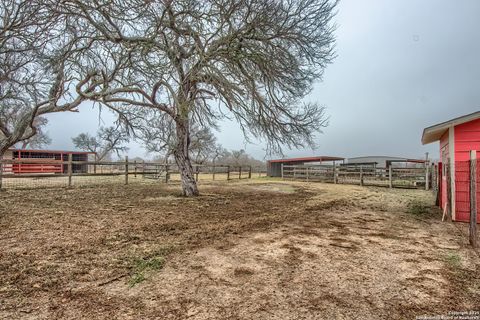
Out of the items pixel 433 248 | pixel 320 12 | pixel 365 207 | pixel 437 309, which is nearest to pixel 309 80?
pixel 320 12

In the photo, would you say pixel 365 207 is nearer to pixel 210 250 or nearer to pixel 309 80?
pixel 309 80

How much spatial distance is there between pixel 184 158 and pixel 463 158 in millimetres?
7834

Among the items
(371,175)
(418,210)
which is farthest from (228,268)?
(371,175)

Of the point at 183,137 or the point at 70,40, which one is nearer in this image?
the point at 70,40

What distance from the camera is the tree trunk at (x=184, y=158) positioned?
8.95 m

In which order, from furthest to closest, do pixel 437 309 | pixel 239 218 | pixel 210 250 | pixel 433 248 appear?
1. pixel 239 218
2. pixel 433 248
3. pixel 210 250
4. pixel 437 309

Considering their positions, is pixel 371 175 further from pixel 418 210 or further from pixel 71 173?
pixel 71 173

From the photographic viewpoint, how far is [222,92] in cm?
659

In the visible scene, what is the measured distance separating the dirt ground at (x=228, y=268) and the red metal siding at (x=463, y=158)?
57 cm

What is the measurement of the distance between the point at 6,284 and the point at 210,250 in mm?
2181

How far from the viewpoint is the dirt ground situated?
2211mm

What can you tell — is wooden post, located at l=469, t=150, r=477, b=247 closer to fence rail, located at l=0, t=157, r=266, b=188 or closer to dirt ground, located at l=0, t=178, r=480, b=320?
dirt ground, located at l=0, t=178, r=480, b=320

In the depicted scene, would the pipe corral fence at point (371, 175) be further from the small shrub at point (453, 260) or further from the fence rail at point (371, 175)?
the small shrub at point (453, 260)

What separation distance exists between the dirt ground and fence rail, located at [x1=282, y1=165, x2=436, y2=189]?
404 inches
